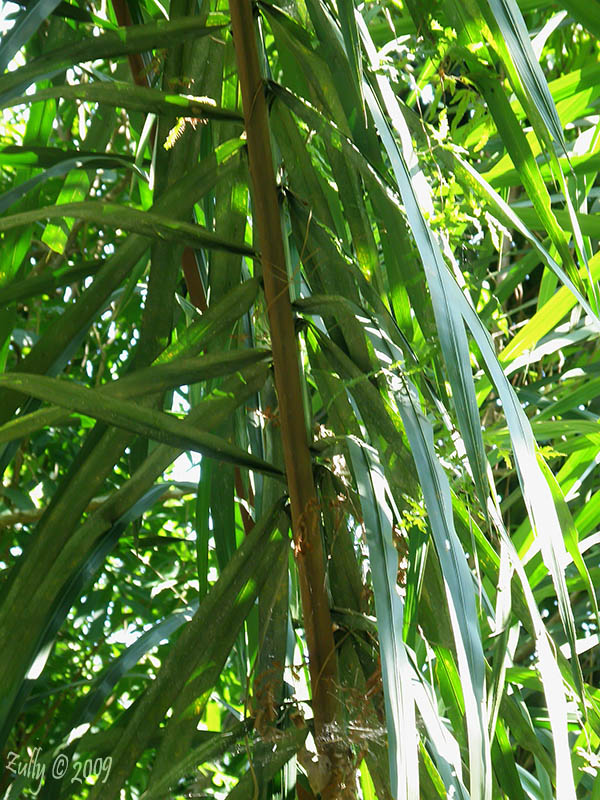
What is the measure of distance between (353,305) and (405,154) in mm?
66

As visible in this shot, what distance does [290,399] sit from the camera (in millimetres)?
405

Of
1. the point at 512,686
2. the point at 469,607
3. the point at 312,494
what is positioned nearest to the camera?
the point at 469,607

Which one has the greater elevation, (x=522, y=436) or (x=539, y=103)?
(x=539, y=103)

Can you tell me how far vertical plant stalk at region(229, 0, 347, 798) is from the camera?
385 millimetres

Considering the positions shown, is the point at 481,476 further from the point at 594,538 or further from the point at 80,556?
the point at 594,538

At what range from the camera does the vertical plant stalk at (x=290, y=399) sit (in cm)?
39

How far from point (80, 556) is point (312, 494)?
0.10 meters

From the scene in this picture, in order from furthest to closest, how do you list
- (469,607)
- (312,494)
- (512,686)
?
1. (512,686)
2. (312,494)
3. (469,607)

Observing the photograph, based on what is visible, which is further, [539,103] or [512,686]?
[512,686]

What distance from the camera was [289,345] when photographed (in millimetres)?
408

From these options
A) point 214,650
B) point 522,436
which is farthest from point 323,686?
point 522,436

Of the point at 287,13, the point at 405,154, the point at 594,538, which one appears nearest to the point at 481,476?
the point at 405,154

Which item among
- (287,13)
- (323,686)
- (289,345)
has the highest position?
(287,13)

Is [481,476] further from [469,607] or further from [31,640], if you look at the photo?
[31,640]
